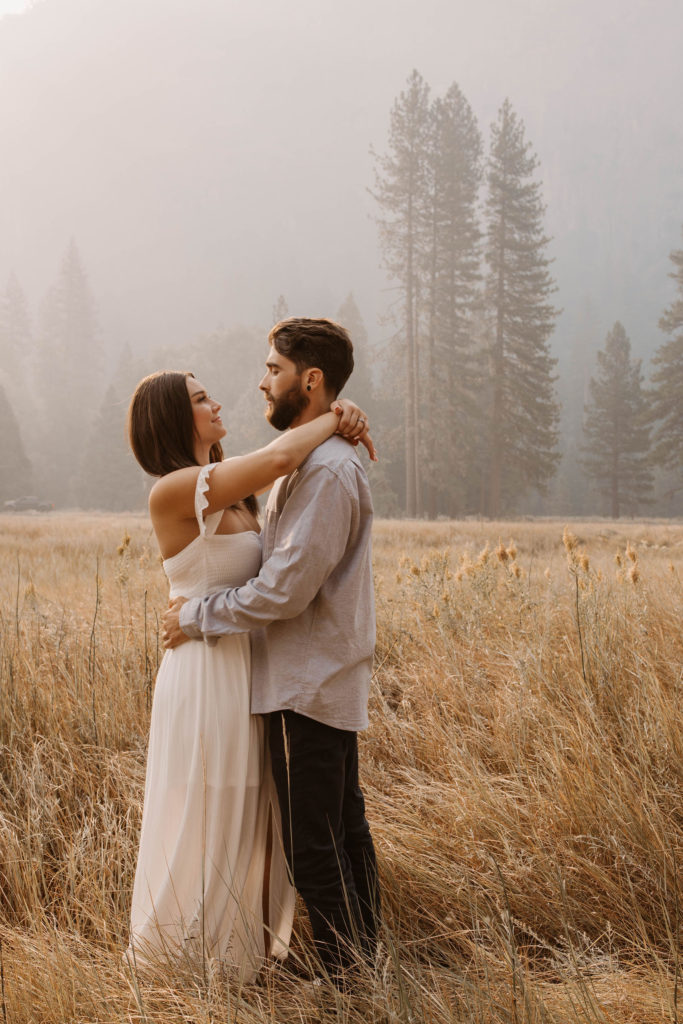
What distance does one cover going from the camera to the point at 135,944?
184 centimetres

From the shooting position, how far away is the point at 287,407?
194 centimetres

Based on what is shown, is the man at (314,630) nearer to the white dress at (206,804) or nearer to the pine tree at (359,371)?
the white dress at (206,804)

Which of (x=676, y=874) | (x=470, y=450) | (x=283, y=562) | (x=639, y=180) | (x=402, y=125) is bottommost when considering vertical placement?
(x=676, y=874)

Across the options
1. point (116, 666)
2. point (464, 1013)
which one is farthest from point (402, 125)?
point (464, 1013)

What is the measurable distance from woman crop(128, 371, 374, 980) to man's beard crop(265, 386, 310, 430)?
0.11 metres

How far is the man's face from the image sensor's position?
75.0 inches

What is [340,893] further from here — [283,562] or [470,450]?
[470,450]

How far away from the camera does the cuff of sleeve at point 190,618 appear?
1823mm

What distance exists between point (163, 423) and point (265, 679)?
0.82 metres

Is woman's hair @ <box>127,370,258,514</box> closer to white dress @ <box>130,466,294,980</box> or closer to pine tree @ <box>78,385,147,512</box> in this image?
white dress @ <box>130,466,294,980</box>

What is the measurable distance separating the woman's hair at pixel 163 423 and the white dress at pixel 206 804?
0.23 meters

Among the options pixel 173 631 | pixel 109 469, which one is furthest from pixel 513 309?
pixel 173 631

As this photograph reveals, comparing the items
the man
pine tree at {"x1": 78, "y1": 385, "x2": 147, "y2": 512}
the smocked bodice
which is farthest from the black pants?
pine tree at {"x1": 78, "y1": 385, "x2": 147, "y2": 512}

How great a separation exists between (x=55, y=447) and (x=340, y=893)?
59371 millimetres
